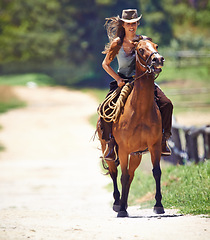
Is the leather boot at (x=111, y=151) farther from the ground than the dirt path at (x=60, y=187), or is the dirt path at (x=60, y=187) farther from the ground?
the leather boot at (x=111, y=151)

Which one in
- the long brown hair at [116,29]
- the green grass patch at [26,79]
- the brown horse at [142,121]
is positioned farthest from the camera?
the green grass patch at [26,79]

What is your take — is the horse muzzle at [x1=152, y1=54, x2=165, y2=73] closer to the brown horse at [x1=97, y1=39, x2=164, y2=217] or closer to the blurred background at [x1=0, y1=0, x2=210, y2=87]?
the brown horse at [x1=97, y1=39, x2=164, y2=217]

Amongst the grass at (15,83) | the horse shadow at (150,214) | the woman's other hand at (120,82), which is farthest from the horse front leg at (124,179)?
the grass at (15,83)

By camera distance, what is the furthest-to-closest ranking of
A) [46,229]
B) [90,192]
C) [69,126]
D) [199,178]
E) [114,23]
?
[69,126]
[90,192]
[199,178]
[114,23]
[46,229]

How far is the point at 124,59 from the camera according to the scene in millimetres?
9281

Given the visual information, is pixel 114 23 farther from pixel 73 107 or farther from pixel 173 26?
pixel 173 26

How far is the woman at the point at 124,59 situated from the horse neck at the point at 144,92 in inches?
20.5

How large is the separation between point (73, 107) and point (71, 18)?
13.0m

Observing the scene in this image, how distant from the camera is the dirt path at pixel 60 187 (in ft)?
24.0

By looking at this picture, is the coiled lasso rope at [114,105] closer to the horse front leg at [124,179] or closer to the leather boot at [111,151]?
A: the leather boot at [111,151]

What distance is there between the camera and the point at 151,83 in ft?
28.7

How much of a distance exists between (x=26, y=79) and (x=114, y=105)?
38.7m

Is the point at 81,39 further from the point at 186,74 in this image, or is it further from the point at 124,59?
the point at 124,59

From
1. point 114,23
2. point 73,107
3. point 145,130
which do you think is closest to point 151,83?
point 145,130
